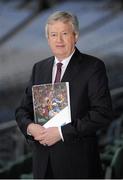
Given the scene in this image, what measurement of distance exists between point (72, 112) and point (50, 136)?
108 mm

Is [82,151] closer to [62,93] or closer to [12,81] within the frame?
[62,93]

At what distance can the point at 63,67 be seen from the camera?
4.54 feet

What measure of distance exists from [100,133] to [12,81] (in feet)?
2.32

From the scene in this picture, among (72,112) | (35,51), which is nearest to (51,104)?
(72,112)

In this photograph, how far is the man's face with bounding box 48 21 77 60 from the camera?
1.33m

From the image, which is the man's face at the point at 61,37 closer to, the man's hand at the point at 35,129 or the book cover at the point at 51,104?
the book cover at the point at 51,104

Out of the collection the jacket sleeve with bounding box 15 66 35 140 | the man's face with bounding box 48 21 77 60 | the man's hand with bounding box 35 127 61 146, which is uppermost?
the man's face with bounding box 48 21 77 60

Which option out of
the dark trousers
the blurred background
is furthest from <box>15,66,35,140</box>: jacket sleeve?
the blurred background

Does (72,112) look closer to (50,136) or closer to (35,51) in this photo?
(50,136)

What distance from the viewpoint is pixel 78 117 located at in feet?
4.42

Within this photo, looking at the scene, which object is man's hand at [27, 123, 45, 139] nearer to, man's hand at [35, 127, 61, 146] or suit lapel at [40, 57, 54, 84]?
man's hand at [35, 127, 61, 146]

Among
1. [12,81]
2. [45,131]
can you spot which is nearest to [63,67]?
[45,131]

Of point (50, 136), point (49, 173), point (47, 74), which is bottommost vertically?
point (49, 173)

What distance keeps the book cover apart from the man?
2 centimetres
